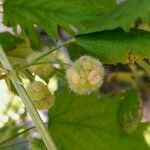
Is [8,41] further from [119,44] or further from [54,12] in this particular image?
[119,44]

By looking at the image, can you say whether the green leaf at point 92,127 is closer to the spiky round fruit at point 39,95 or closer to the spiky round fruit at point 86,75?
the spiky round fruit at point 39,95

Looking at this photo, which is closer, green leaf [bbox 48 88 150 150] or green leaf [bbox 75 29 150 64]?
green leaf [bbox 75 29 150 64]

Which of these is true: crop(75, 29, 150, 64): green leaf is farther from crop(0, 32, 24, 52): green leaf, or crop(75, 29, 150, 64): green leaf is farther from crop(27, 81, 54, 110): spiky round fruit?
crop(0, 32, 24, 52): green leaf

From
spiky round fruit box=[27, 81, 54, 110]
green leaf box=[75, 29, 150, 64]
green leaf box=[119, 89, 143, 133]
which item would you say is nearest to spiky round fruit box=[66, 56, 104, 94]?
green leaf box=[75, 29, 150, 64]

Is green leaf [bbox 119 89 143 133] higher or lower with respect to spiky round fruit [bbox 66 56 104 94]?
lower

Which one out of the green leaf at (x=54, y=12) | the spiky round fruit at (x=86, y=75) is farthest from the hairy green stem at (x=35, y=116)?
the green leaf at (x=54, y=12)

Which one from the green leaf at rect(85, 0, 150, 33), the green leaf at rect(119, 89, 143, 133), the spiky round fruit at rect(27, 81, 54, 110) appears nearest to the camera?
the green leaf at rect(85, 0, 150, 33)

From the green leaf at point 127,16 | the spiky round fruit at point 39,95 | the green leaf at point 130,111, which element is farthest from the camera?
the green leaf at point 130,111
